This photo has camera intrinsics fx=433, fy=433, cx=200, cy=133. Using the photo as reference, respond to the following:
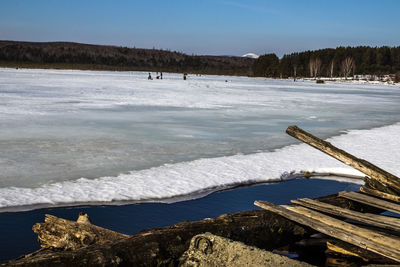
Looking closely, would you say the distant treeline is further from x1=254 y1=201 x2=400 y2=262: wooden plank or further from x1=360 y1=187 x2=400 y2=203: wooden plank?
x1=254 y1=201 x2=400 y2=262: wooden plank

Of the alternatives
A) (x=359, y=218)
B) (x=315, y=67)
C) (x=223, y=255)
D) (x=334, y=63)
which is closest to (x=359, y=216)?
(x=359, y=218)

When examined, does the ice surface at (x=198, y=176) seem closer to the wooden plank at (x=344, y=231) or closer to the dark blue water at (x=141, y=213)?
the dark blue water at (x=141, y=213)

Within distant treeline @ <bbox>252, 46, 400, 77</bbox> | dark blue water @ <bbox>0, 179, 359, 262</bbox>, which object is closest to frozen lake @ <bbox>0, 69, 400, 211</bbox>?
dark blue water @ <bbox>0, 179, 359, 262</bbox>

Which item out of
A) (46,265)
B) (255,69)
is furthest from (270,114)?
(255,69)

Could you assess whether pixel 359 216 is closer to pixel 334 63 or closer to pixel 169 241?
pixel 169 241

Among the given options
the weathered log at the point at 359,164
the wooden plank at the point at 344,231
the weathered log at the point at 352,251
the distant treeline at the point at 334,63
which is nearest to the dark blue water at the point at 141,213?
the weathered log at the point at 359,164

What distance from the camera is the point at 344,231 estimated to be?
352 cm

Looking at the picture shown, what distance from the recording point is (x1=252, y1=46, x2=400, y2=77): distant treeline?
12738 centimetres

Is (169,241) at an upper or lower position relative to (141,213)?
A: upper

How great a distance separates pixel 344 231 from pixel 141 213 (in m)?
2.65

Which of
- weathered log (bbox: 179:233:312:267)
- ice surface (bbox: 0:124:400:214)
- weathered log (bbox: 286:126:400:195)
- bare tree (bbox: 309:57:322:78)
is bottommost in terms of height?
ice surface (bbox: 0:124:400:214)

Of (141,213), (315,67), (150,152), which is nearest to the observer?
(141,213)

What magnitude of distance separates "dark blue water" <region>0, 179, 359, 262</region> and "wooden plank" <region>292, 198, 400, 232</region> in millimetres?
1558

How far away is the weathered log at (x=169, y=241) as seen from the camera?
8.97 ft
